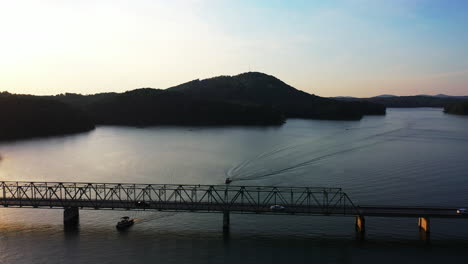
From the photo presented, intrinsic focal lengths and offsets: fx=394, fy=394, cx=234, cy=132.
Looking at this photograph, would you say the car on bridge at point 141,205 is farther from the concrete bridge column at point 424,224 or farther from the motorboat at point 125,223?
the concrete bridge column at point 424,224

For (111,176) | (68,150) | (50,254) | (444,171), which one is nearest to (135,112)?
(68,150)

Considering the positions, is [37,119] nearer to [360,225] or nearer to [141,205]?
[141,205]

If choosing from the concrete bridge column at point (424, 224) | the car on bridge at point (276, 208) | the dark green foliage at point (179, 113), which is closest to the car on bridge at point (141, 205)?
the car on bridge at point (276, 208)

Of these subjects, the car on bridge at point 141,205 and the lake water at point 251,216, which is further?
the car on bridge at point 141,205

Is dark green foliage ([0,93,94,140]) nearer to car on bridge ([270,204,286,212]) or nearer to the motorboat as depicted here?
the motorboat

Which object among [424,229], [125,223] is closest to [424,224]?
[424,229]
